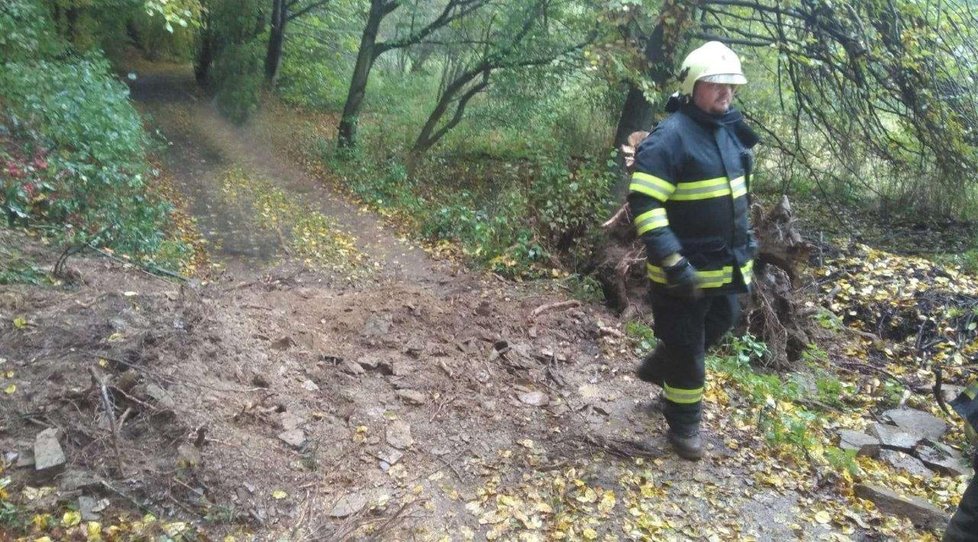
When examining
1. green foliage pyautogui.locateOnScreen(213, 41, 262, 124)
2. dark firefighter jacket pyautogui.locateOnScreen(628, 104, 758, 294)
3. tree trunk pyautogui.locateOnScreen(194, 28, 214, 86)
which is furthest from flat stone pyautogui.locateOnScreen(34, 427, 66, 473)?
tree trunk pyautogui.locateOnScreen(194, 28, 214, 86)

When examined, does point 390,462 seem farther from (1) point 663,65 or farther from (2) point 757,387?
(1) point 663,65

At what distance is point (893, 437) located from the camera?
4188 mm

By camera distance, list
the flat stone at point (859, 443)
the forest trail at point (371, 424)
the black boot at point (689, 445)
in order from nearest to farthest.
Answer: the forest trail at point (371, 424) → the black boot at point (689, 445) → the flat stone at point (859, 443)

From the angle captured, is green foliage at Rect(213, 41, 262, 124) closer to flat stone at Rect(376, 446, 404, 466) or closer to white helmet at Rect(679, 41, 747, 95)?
flat stone at Rect(376, 446, 404, 466)

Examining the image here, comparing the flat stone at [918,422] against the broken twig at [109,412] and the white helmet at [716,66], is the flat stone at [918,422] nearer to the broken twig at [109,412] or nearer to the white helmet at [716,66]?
the white helmet at [716,66]

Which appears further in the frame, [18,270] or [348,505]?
[18,270]

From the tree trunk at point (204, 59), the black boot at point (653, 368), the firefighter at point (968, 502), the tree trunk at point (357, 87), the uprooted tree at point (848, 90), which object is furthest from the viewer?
the tree trunk at point (204, 59)

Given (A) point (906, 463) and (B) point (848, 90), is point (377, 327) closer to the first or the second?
(A) point (906, 463)

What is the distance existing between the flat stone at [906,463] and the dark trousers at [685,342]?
131 centimetres

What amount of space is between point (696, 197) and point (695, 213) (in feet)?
0.27

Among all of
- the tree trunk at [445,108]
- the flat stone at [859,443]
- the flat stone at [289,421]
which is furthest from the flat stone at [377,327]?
the tree trunk at [445,108]

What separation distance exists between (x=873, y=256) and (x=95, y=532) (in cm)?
877

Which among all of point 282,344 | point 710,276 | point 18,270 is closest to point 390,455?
point 282,344

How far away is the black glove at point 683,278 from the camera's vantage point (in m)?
3.18
